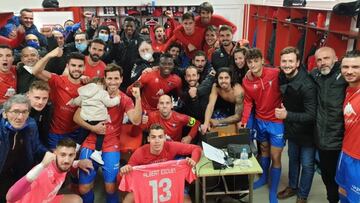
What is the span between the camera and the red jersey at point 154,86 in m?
4.14

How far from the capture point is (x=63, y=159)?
9.02 feet

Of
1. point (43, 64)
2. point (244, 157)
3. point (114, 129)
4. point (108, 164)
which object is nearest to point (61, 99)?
point (43, 64)

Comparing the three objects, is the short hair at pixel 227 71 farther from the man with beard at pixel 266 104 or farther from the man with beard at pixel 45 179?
the man with beard at pixel 45 179

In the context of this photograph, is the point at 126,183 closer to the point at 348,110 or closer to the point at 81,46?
the point at 348,110

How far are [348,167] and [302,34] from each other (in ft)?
15.8

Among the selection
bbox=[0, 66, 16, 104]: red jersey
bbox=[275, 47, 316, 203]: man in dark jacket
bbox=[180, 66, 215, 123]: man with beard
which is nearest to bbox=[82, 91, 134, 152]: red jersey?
bbox=[180, 66, 215, 123]: man with beard

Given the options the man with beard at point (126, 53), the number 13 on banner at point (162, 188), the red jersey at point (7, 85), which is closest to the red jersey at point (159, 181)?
the number 13 on banner at point (162, 188)

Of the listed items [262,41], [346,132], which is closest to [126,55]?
[346,132]

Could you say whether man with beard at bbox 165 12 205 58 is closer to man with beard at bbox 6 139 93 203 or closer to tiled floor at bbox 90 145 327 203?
tiled floor at bbox 90 145 327 203

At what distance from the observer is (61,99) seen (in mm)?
3611

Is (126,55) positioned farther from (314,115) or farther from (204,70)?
(314,115)

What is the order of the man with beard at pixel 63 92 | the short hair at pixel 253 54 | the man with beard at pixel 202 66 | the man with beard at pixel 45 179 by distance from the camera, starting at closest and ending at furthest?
the man with beard at pixel 45 179, the short hair at pixel 253 54, the man with beard at pixel 63 92, the man with beard at pixel 202 66

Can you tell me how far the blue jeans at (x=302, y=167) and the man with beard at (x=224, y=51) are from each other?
1.44 metres

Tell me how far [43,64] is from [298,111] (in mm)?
2637
